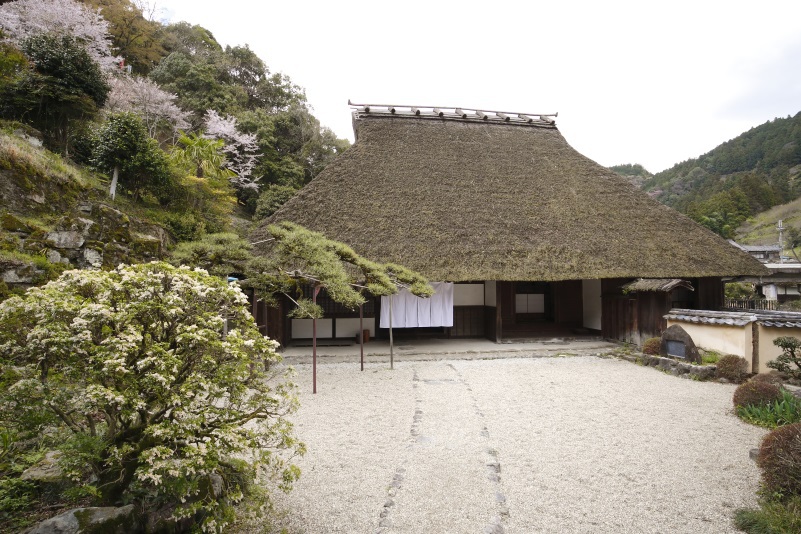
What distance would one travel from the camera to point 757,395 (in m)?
5.19

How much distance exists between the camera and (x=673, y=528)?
2.91 metres

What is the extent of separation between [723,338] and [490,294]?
16.9 feet

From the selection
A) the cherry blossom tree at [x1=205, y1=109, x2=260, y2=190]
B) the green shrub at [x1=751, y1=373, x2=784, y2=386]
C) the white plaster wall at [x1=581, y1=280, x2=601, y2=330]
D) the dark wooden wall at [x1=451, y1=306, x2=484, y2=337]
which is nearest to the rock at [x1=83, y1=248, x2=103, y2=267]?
the cherry blossom tree at [x1=205, y1=109, x2=260, y2=190]

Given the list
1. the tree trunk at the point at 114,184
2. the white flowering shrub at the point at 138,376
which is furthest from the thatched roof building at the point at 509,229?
the white flowering shrub at the point at 138,376

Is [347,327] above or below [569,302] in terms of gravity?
below

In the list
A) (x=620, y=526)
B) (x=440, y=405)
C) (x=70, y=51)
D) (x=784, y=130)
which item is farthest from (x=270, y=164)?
(x=784, y=130)

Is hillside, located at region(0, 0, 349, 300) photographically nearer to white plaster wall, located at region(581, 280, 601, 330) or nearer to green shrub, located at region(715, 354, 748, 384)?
green shrub, located at region(715, 354, 748, 384)

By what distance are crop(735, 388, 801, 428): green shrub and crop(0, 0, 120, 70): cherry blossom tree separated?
15413 millimetres

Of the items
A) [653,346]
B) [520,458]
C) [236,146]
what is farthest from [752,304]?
[236,146]

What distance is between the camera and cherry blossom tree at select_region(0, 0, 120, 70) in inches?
405

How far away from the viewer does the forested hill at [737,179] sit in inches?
1489

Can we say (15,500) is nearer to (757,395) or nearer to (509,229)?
(757,395)

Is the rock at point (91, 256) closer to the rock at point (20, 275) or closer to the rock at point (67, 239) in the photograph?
the rock at point (67, 239)

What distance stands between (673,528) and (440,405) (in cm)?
321
